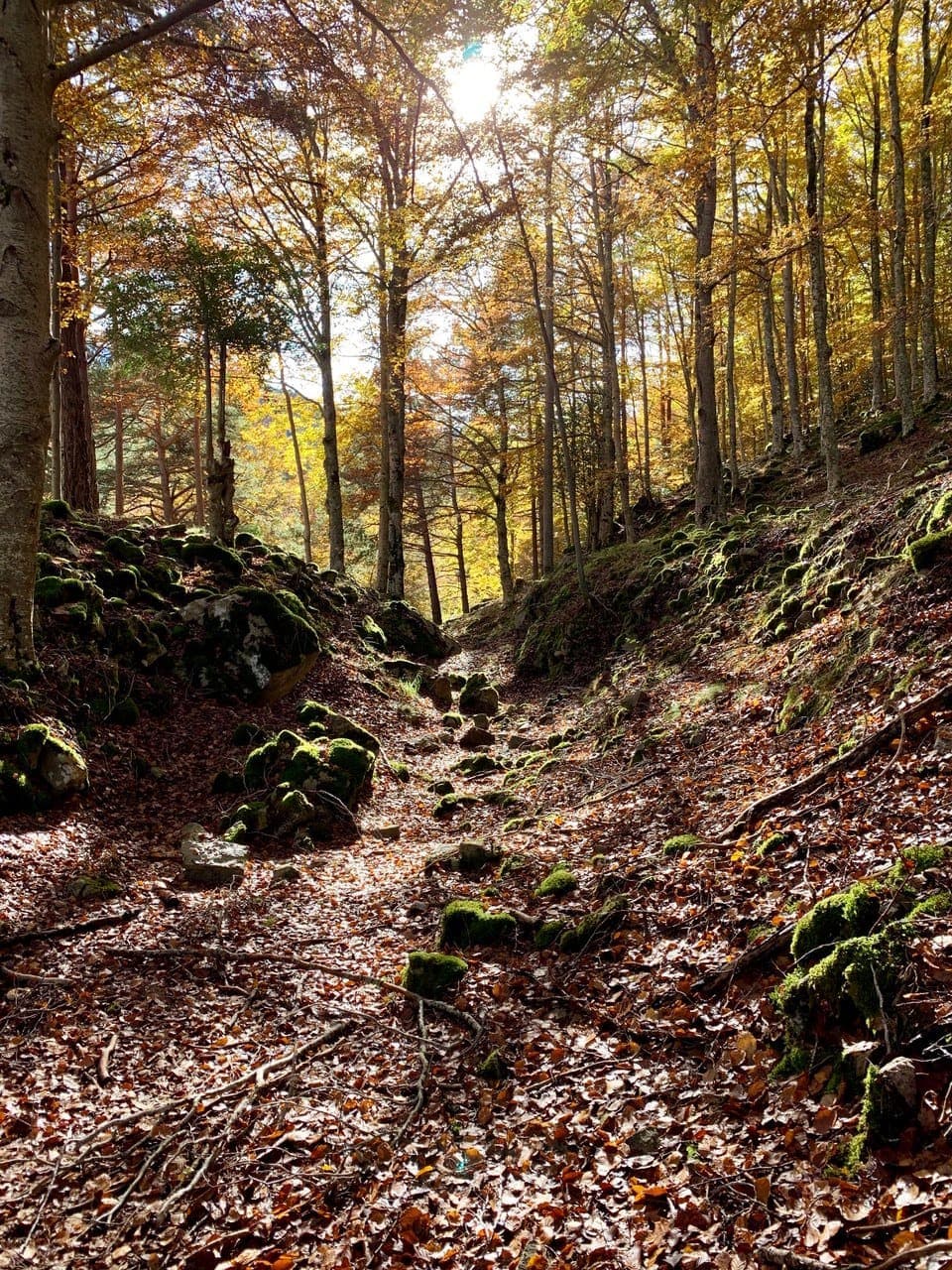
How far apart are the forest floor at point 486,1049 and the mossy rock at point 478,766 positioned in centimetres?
300

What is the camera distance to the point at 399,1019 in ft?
14.6

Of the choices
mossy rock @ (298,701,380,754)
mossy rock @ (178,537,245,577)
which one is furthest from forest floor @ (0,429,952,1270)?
mossy rock @ (178,537,245,577)

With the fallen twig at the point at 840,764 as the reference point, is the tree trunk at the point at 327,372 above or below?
above

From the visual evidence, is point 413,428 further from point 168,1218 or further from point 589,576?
point 168,1218

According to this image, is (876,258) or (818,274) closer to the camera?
(818,274)

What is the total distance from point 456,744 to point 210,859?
602cm

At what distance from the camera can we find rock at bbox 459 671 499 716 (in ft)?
44.1

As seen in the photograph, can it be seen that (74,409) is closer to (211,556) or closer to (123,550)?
(211,556)

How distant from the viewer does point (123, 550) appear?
10.2 meters

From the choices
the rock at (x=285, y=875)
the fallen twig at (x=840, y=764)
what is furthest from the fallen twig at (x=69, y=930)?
the fallen twig at (x=840, y=764)

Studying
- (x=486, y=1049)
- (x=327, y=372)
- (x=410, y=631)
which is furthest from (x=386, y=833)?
(x=327, y=372)

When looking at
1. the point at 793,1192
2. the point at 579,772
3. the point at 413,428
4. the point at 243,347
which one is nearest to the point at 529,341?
the point at 413,428

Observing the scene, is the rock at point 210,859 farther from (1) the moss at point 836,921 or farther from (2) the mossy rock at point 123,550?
(2) the mossy rock at point 123,550

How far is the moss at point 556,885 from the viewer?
5617mm
